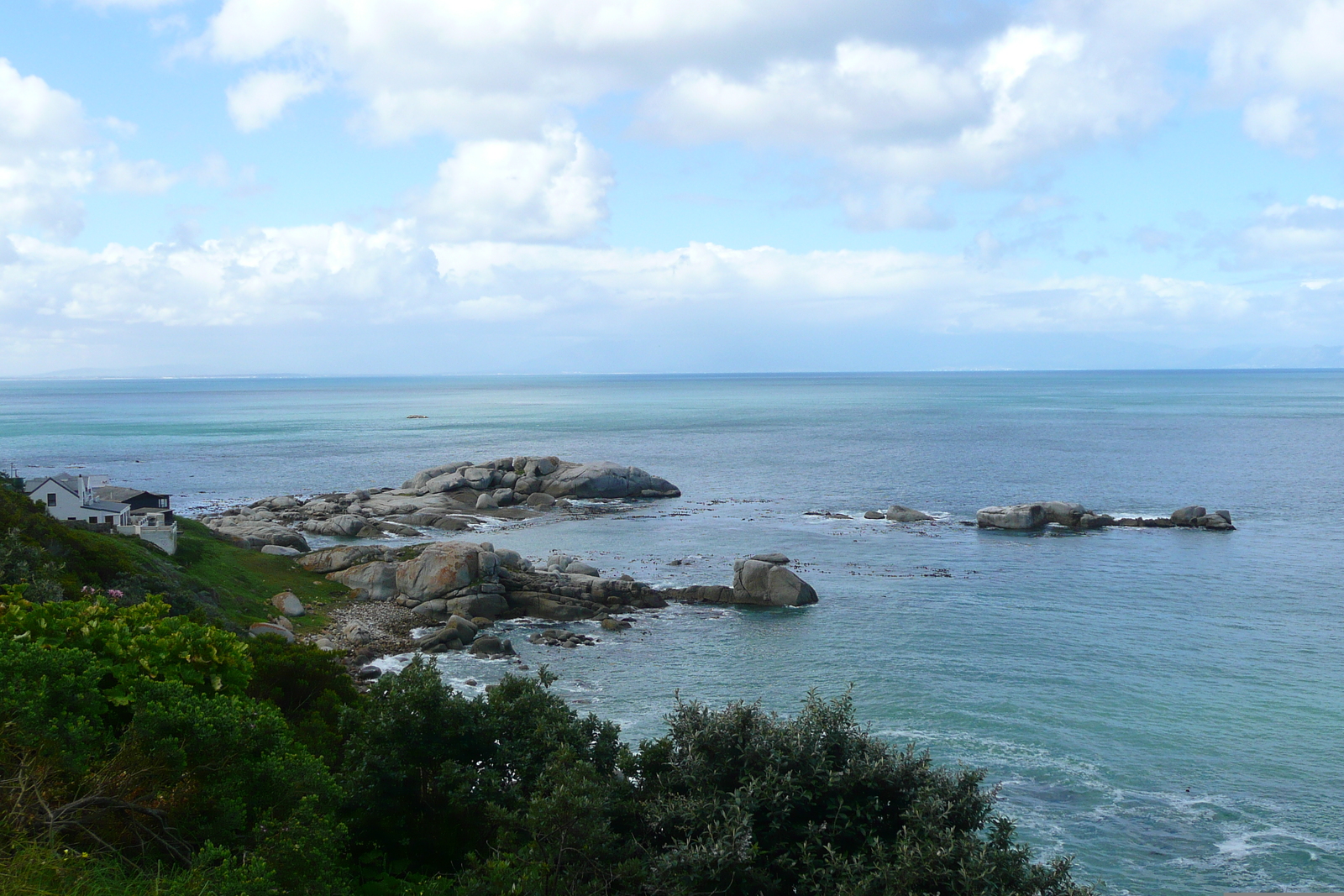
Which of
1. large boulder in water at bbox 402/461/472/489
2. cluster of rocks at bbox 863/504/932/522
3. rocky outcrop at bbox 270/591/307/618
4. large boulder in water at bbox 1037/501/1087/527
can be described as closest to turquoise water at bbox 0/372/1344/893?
cluster of rocks at bbox 863/504/932/522

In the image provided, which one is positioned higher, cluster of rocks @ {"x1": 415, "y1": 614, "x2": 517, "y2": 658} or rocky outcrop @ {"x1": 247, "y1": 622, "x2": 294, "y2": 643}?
rocky outcrop @ {"x1": 247, "y1": 622, "x2": 294, "y2": 643}

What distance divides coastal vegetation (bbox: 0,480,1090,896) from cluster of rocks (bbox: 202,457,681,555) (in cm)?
5168

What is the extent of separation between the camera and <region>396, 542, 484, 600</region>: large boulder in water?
5209 cm

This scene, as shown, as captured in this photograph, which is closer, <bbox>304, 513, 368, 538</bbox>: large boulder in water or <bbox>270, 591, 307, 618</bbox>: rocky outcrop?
<bbox>270, 591, 307, 618</bbox>: rocky outcrop

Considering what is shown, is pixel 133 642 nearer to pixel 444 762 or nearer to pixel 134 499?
pixel 444 762

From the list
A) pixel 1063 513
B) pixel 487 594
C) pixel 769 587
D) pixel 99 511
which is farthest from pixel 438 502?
pixel 1063 513

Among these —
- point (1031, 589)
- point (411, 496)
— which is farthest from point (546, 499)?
point (1031, 589)

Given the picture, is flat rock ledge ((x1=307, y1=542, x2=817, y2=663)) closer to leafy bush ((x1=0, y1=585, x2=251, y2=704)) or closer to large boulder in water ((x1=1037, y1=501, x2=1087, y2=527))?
leafy bush ((x1=0, y1=585, x2=251, y2=704))

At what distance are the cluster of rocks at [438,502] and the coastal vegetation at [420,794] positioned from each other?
51679 mm

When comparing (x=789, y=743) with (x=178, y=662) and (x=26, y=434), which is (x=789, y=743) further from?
(x=26, y=434)

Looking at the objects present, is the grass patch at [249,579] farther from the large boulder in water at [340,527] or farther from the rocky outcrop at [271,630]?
the large boulder in water at [340,527]

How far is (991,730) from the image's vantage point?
35.0m

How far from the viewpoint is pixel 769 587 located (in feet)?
176

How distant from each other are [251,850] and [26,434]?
20722cm
